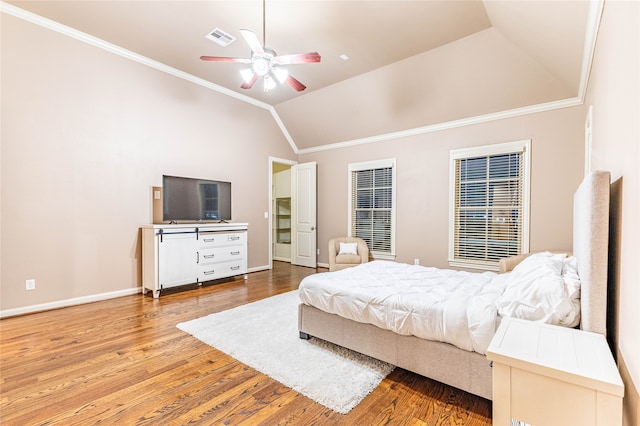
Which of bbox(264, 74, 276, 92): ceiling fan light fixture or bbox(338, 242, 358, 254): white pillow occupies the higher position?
bbox(264, 74, 276, 92): ceiling fan light fixture

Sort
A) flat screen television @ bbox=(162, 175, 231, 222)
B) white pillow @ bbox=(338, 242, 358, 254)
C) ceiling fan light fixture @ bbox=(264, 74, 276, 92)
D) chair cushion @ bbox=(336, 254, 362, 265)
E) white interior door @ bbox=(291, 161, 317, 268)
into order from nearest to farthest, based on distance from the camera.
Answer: ceiling fan light fixture @ bbox=(264, 74, 276, 92) < flat screen television @ bbox=(162, 175, 231, 222) < chair cushion @ bbox=(336, 254, 362, 265) < white pillow @ bbox=(338, 242, 358, 254) < white interior door @ bbox=(291, 161, 317, 268)

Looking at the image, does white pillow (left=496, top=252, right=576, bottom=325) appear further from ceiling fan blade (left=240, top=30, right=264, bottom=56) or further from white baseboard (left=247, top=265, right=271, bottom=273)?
white baseboard (left=247, top=265, right=271, bottom=273)

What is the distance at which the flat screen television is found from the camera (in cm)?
461

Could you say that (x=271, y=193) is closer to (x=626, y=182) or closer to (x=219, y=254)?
(x=219, y=254)

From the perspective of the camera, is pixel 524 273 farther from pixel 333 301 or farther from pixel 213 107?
pixel 213 107

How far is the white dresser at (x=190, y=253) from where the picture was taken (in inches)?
165

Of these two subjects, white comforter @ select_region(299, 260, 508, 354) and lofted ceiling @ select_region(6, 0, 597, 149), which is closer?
white comforter @ select_region(299, 260, 508, 354)

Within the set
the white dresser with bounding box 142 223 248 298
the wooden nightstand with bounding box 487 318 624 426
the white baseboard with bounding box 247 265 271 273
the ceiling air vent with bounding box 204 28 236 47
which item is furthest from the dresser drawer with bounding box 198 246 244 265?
the wooden nightstand with bounding box 487 318 624 426

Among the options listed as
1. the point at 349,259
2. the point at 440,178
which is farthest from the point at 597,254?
the point at 349,259

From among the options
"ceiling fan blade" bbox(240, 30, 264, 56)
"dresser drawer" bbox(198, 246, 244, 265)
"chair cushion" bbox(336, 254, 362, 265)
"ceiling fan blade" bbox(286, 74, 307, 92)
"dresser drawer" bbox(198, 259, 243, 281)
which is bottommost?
"dresser drawer" bbox(198, 259, 243, 281)

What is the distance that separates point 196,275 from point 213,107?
10.1 ft

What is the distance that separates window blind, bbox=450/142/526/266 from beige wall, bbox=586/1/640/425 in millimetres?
2837

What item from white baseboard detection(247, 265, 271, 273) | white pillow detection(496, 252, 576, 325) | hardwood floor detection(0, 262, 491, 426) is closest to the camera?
white pillow detection(496, 252, 576, 325)

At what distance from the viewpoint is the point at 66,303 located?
3.77 metres
